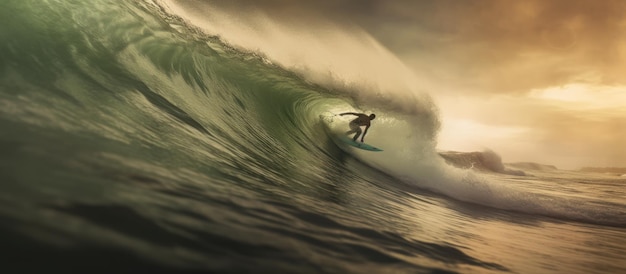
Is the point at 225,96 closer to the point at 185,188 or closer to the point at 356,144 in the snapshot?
the point at 356,144

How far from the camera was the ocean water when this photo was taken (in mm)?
1611

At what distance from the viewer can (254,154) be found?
4.85 metres

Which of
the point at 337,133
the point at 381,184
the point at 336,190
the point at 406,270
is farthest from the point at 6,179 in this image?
the point at 337,133

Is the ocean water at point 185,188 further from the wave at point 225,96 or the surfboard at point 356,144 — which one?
the surfboard at point 356,144

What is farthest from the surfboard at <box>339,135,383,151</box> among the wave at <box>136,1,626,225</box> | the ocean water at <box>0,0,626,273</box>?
the ocean water at <box>0,0,626,273</box>

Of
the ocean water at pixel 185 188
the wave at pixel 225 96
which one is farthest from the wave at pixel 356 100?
the ocean water at pixel 185 188

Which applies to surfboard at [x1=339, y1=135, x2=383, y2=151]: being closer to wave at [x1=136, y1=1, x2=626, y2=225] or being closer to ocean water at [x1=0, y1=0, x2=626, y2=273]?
wave at [x1=136, y1=1, x2=626, y2=225]

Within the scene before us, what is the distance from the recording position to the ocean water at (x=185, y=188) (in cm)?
161

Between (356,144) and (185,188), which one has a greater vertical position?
(356,144)

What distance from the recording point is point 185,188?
8.34 feet

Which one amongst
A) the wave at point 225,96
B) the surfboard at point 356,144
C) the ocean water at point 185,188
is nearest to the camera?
the ocean water at point 185,188

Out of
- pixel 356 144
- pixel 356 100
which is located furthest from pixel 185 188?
pixel 356 100

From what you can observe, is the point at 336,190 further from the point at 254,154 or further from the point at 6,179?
the point at 6,179

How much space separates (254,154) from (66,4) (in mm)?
3667
